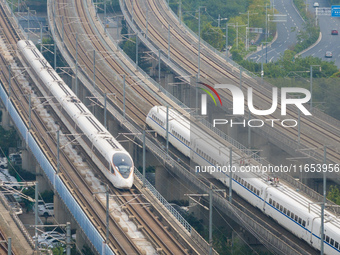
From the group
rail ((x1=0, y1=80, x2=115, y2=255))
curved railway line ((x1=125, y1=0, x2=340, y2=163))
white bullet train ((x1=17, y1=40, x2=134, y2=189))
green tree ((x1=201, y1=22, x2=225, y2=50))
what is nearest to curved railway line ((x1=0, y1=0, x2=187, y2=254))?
rail ((x1=0, y1=80, x2=115, y2=255))

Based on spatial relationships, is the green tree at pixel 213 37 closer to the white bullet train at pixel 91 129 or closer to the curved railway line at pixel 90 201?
the white bullet train at pixel 91 129

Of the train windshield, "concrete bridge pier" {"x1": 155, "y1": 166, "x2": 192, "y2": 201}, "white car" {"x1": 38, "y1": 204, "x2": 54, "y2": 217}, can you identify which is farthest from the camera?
"concrete bridge pier" {"x1": 155, "y1": 166, "x2": 192, "y2": 201}

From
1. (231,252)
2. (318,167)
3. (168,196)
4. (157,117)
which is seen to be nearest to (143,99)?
(157,117)

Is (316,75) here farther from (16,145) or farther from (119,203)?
(119,203)

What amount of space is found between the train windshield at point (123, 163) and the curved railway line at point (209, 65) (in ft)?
77.6

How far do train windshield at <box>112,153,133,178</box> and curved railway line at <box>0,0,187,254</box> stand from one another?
6.88 feet

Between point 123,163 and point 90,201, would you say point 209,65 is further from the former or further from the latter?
point 90,201

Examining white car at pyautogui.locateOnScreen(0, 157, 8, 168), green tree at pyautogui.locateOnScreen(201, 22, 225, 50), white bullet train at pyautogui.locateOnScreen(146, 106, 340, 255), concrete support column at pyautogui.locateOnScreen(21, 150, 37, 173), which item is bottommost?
white car at pyautogui.locateOnScreen(0, 157, 8, 168)

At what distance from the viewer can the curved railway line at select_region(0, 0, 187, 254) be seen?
90.5 meters

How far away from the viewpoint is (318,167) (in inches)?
4358

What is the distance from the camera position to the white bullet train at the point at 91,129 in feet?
344

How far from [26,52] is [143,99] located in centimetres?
2182

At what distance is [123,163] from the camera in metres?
105

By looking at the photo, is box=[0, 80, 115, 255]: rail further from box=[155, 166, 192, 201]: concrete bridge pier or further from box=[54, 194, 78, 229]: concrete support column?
box=[155, 166, 192, 201]: concrete bridge pier
